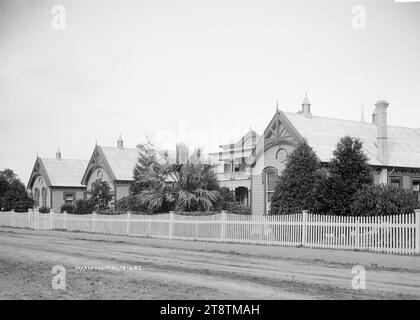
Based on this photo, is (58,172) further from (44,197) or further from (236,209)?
(236,209)

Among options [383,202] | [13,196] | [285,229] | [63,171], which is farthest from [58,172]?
[383,202]

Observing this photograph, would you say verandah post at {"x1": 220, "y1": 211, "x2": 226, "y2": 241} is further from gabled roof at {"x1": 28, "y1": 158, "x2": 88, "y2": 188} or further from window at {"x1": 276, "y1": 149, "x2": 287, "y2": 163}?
gabled roof at {"x1": 28, "y1": 158, "x2": 88, "y2": 188}

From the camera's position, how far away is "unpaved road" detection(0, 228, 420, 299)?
10.3 meters

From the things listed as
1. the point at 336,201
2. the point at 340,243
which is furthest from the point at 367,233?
the point at 336,201

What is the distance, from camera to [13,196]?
4853cm

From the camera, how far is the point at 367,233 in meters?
18.9

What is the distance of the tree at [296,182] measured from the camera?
24141 millimetres

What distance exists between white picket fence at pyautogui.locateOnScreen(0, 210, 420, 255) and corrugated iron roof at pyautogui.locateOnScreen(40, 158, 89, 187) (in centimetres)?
2398

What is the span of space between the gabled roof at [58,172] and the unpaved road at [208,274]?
118 ft

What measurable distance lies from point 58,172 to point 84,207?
1413 centimetres

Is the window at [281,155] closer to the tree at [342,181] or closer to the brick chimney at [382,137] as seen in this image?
the brick chimney at [382,137]

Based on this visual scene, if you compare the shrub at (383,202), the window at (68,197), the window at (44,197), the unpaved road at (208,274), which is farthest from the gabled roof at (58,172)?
the shrub at (383,202)
